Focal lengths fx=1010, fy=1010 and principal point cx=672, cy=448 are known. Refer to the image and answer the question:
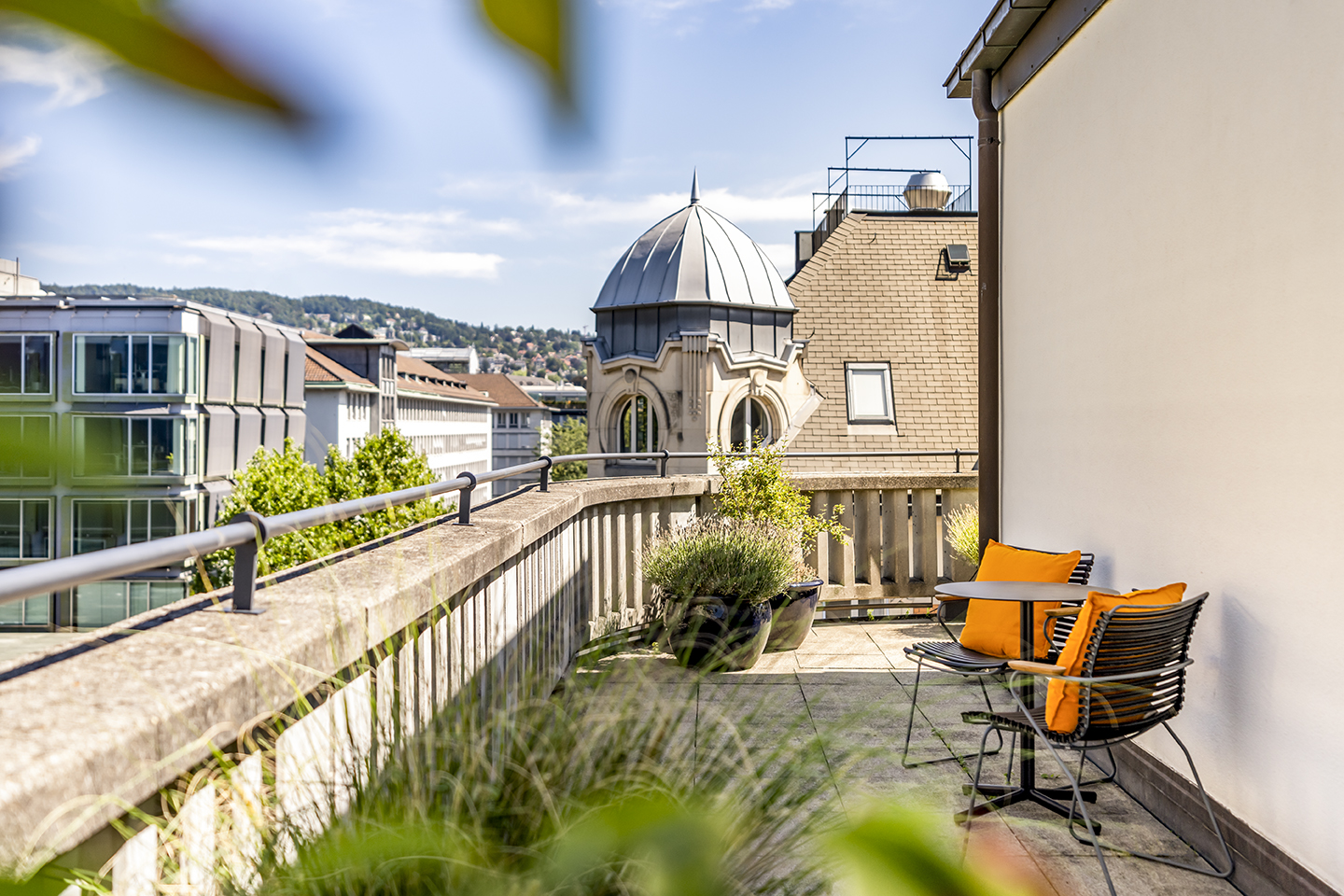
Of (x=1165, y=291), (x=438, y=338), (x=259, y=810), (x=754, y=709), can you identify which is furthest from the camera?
(x=1165, y=291)

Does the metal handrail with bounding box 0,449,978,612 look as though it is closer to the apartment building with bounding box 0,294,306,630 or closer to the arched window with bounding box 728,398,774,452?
the apartment building with bounding box 0,294,306,630

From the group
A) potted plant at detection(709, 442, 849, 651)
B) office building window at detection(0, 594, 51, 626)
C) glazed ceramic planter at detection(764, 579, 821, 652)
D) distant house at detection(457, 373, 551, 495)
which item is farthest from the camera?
distant house at detection(457, 373, 551, 495)

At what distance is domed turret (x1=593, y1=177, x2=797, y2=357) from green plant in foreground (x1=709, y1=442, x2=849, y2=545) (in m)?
17.2

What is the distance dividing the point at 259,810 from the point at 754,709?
2.55 ft

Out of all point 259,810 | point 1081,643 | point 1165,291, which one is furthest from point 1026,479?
point 259,810

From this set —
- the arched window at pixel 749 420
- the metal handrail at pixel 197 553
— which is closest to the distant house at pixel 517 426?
the arched window at pixel 749 420

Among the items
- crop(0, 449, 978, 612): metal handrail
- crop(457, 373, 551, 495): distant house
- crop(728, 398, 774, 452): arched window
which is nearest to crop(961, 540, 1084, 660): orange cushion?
crop(0, 449, 978, 612): metal handrail

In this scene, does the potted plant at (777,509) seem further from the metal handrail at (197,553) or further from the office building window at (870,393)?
the office building window at (870,393)

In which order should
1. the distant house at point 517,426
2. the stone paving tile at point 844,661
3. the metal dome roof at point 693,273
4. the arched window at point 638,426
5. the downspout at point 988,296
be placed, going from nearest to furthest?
the stone paving tile at point 844,661, the downspout at point 988,296, the arched window at point 638,426, the metal dome roof at point 693,273, the distant house at point 517,426

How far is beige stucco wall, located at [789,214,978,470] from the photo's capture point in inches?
873

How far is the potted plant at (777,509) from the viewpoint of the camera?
21.2ft

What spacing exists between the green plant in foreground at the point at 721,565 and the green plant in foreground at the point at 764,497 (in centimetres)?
80

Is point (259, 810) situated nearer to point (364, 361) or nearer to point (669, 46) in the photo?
point (364, 361)

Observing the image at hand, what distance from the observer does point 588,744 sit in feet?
5.25
